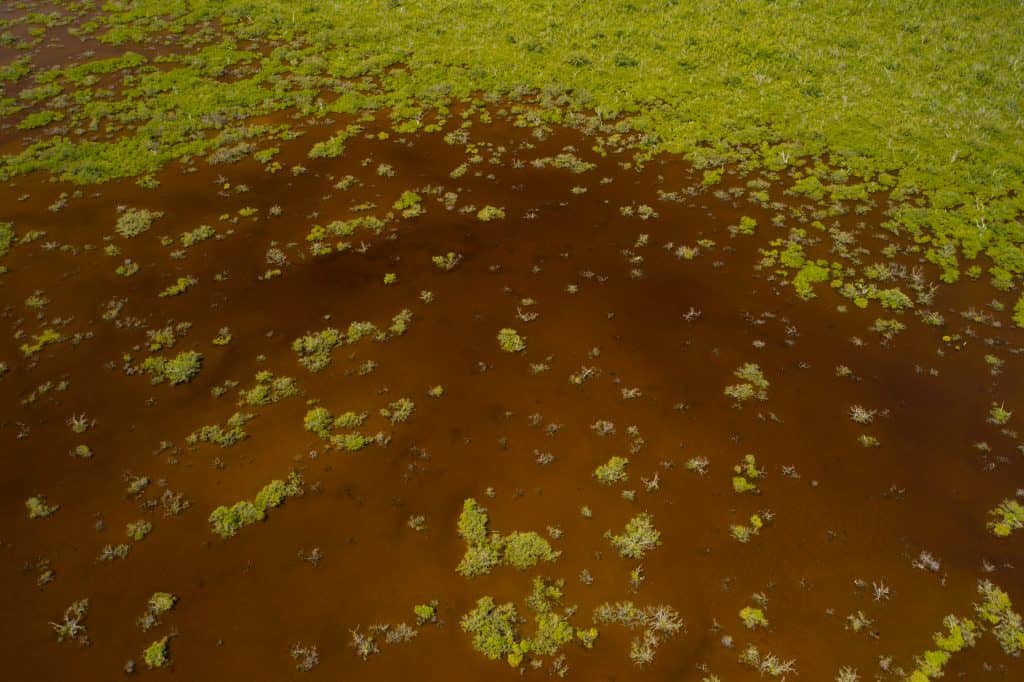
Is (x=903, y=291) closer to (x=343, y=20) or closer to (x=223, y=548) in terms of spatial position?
(x=223, y=548)

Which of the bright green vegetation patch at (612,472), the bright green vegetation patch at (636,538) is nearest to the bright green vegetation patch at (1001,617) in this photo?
the bright green vegetation patch at (636,538)

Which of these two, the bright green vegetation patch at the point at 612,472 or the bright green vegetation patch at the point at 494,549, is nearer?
the bright green vegetation patch at the point at 494,549

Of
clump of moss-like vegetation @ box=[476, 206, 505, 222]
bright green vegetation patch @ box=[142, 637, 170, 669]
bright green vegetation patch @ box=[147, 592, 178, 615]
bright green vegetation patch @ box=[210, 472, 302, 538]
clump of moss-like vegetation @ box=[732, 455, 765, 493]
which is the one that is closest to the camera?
bright green vegetation patch @ box=[142, 637, 170, 669]

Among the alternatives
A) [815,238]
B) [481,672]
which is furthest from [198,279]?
[815,238]

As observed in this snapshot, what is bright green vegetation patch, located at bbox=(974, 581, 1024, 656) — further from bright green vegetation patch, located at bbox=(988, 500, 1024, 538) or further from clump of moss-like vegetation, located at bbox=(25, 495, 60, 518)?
clump of moss-like vegetation, located at bbox=(25, 495, 60, 518)

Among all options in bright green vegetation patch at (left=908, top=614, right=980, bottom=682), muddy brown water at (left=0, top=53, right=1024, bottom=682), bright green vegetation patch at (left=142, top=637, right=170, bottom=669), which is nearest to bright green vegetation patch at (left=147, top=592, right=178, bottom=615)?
muddy brown water at (left=0, top=53, right=1024, bottom=682)

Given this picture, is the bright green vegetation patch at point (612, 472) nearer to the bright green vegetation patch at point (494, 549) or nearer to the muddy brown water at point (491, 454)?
the muddy brown water at point (491, 454)
